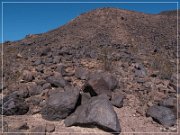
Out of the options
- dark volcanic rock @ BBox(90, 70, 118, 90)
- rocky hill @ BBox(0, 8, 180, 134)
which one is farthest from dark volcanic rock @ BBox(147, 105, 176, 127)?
dark volcanic rock @ BBox(90, 70, 118, 90)

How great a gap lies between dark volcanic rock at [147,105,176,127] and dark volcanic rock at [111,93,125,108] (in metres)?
0.61

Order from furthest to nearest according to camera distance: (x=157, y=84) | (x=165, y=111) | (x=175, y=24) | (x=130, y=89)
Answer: (x=175, y=24)
(x=157, y=84)
(x=130, y=89)
(x=165, y=111)

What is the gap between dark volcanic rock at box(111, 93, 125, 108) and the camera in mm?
6980

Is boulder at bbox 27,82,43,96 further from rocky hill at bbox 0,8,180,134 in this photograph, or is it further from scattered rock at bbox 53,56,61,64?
scattered rock at bbox 53,56,61,64

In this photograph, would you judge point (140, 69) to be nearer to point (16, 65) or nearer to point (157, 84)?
point (157, 84)

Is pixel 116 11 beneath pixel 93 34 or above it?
above

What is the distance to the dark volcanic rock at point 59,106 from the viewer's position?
20.5 feet

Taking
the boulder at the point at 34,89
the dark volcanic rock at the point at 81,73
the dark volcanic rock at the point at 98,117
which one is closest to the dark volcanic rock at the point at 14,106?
the boulder at the point at 34,89

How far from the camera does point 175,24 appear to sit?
21.1 metres

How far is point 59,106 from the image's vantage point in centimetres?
626

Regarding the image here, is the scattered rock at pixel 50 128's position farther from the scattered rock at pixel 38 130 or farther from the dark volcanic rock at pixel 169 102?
the dark volcanic rock at pixel 169 102

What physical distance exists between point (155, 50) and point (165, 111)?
297 inches

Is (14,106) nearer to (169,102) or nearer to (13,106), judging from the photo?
(13,106)

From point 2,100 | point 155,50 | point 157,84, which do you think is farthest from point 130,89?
point 155,50
